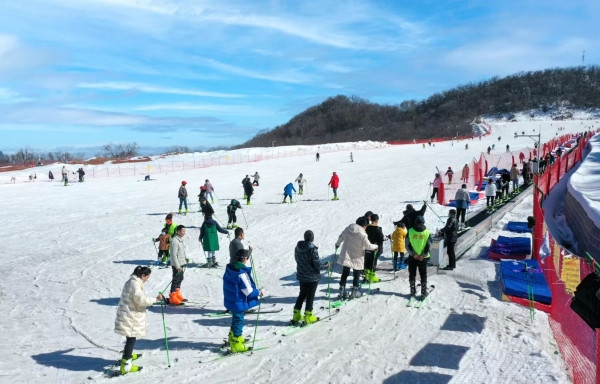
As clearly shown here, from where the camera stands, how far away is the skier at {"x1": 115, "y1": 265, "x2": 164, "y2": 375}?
6070 mm

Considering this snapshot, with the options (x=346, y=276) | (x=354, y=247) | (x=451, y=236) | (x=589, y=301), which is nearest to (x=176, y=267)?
(x=346, y=276)

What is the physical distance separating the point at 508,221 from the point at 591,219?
3117mm

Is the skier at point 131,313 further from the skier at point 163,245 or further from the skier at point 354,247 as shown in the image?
the skier at point 163,245

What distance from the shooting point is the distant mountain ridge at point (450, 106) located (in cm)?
15062

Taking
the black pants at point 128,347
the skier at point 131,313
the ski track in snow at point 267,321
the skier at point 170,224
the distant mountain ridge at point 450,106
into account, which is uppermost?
the distant mountain ridge at point 450,106

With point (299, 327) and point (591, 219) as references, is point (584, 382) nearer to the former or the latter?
point (299, 327)

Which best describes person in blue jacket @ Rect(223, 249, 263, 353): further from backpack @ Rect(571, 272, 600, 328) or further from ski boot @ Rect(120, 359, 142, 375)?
backpack @ Rect(571, 272, 600, 328)

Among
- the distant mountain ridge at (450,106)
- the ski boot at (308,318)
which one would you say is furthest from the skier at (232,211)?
the distant mountain ridge at (450,106)

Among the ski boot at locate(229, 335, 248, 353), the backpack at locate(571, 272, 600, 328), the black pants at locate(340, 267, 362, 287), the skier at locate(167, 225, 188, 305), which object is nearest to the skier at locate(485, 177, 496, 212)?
the black pants at locate(340, 267, 362, 287)

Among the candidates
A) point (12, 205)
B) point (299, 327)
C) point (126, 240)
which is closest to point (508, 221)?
point (299, 327)

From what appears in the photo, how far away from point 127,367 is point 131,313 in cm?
71

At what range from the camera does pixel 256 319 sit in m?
7.97

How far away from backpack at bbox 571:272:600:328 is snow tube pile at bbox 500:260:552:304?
13.8ft

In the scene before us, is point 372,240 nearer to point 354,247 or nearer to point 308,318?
point 354,247
